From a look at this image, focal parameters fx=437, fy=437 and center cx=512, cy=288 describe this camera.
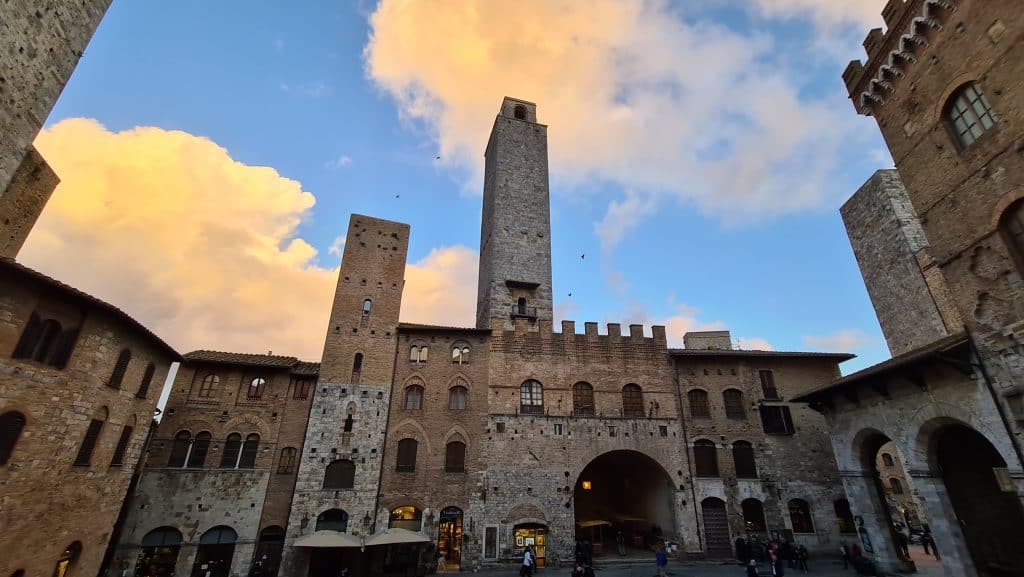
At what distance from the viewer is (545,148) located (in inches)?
1283

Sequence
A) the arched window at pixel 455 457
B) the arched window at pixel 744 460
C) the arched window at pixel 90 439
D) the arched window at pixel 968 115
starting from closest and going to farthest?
the arched window at pixel 968 115 < the arched window at pixel 90 439 < the arched window at pixel 455 457 < the arched window at pixel 744 460

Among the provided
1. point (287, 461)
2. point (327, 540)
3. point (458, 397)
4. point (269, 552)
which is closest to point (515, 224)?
point (458, 397)

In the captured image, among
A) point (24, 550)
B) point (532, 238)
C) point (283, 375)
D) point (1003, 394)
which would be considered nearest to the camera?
point (1003, 394)

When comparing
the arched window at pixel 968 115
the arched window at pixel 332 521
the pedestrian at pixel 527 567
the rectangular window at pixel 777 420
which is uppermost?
the arched window at pixel 968 115

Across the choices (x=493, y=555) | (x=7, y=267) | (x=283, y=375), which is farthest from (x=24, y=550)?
(x=493, y=555)

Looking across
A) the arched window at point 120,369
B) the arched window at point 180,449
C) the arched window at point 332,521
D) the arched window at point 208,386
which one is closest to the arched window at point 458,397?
the arched window at point 332,521

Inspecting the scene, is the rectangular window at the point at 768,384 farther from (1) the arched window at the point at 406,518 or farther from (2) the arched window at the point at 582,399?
(1) the arched window at the point at 406,518

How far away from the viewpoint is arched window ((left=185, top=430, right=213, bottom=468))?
1978cm

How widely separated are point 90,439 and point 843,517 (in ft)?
107

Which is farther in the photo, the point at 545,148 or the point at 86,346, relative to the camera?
the point at 545,148

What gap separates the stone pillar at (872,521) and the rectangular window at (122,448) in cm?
2800

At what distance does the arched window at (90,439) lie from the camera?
47.1 ft

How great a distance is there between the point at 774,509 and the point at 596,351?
38.4 ft

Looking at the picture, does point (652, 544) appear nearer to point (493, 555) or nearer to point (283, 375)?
point (493, 555)
